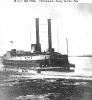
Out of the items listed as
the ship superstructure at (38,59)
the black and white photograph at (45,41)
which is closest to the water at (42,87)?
the black and white photograph at (45,41)

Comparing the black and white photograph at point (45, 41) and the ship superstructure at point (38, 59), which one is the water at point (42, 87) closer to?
the black and white photograph at point (45, 41)

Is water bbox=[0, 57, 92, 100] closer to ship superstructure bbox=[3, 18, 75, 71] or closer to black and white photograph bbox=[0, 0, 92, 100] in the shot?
black and white photograph bbox=[0, 0, 92, 100]

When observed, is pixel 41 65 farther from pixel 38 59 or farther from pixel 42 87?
pixel 42 87

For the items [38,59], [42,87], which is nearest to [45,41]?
[38,59]

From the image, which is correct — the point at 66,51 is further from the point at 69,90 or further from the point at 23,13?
the point at 23,13

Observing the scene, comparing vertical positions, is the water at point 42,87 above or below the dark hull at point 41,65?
below

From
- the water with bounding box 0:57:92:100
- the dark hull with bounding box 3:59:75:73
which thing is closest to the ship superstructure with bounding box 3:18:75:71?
the dark hull with bounding box 3:59:75:73

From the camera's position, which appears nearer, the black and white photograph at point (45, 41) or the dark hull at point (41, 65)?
the black and white photograph at point (45, 41)
